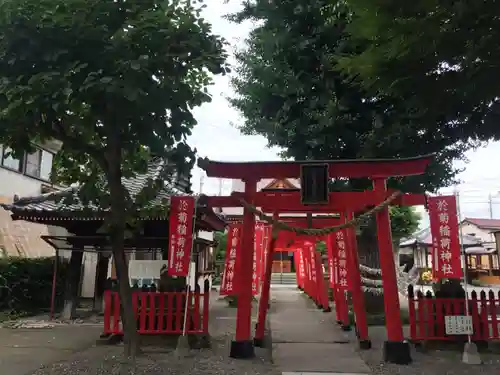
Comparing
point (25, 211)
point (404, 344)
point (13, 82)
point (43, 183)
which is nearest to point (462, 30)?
point (404, 344)

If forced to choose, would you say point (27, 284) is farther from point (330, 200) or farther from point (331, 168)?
point (331, 168)

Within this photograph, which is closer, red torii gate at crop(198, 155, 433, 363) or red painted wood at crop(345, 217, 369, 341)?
red torii gate at crop(198, 155, 433, 363)

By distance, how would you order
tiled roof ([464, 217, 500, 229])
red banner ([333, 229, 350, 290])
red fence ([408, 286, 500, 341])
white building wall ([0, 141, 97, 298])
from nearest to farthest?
red fence ([408, 286, 500, 341]), red banner ([333, 229, 350, 290]), white building wall ([0, 141, 97, 298]), tiled roof ([464, 217, 500, 229])

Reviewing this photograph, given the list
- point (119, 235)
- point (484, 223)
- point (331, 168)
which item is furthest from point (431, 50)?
point (484, 223)

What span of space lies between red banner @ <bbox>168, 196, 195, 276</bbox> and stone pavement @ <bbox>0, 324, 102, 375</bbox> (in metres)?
2.59

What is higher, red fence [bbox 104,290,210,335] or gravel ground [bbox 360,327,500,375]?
red fence [bbox 104,290,210,335]

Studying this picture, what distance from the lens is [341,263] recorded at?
11.3 metres

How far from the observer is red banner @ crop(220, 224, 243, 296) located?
10.1 m

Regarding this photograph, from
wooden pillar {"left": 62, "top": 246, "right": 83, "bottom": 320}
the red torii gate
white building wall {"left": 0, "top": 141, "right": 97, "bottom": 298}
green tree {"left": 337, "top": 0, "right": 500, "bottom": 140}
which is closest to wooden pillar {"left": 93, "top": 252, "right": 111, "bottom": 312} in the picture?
wooden pillar {"left": 62, "top": 246, "right": 83, "bottom": 320}

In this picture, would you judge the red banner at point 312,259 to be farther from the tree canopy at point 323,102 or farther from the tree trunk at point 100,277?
the tree trunk at point 100,277

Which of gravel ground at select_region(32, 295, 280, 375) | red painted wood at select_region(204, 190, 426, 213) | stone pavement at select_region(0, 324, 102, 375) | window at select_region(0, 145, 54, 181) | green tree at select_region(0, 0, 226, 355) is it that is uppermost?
window at select_region(0, 145, 54, 181)

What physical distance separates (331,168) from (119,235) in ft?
13.1

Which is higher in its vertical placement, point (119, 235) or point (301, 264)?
point (119, 235)

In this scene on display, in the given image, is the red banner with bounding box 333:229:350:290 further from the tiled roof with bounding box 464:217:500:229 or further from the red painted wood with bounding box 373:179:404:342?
the tiled roof with bounding box 464:217:500:229
